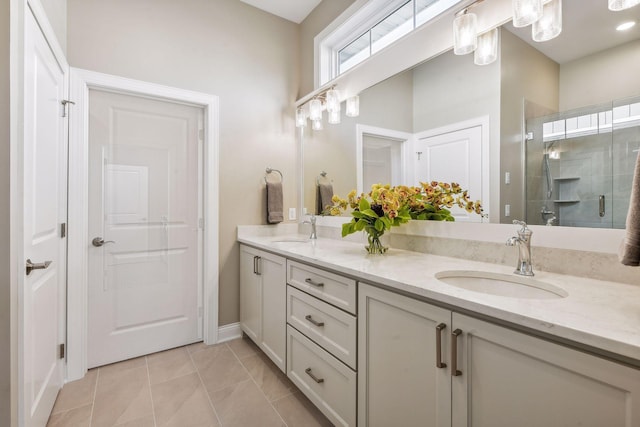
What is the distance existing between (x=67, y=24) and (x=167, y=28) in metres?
0.60

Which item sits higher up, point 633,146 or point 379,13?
point 379,13

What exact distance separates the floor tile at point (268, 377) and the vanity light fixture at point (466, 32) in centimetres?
207

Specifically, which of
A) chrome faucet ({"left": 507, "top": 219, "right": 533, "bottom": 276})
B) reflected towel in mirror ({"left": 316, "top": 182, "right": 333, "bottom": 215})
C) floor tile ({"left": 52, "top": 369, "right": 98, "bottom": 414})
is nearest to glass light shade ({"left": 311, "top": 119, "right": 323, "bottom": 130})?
reflected towel in mirror ({"left": 316, "top": 182, "right": 333, "bottom": 215})

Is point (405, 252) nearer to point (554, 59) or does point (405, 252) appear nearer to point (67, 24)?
point (554, 59)

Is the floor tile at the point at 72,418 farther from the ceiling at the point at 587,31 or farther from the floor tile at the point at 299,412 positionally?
the ceiling at the point at 587,31

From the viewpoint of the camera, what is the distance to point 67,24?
188cm

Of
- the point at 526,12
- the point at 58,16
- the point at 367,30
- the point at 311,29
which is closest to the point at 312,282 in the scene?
the point at 526,12

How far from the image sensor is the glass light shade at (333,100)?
7.55ft

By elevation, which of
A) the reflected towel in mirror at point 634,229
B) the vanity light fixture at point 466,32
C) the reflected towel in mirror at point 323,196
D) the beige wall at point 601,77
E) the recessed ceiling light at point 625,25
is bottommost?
the reflected towel in mirror at point 634,229

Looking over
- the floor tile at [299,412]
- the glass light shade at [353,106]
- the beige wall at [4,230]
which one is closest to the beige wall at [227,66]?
the glass light shade at [353,106]

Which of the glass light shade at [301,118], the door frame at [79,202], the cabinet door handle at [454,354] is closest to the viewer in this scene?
the cabinet door handle at [454,354]

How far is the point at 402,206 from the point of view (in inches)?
64.7

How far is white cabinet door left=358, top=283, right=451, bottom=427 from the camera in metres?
0.95

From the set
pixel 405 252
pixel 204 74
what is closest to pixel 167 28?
pixel 204 74
